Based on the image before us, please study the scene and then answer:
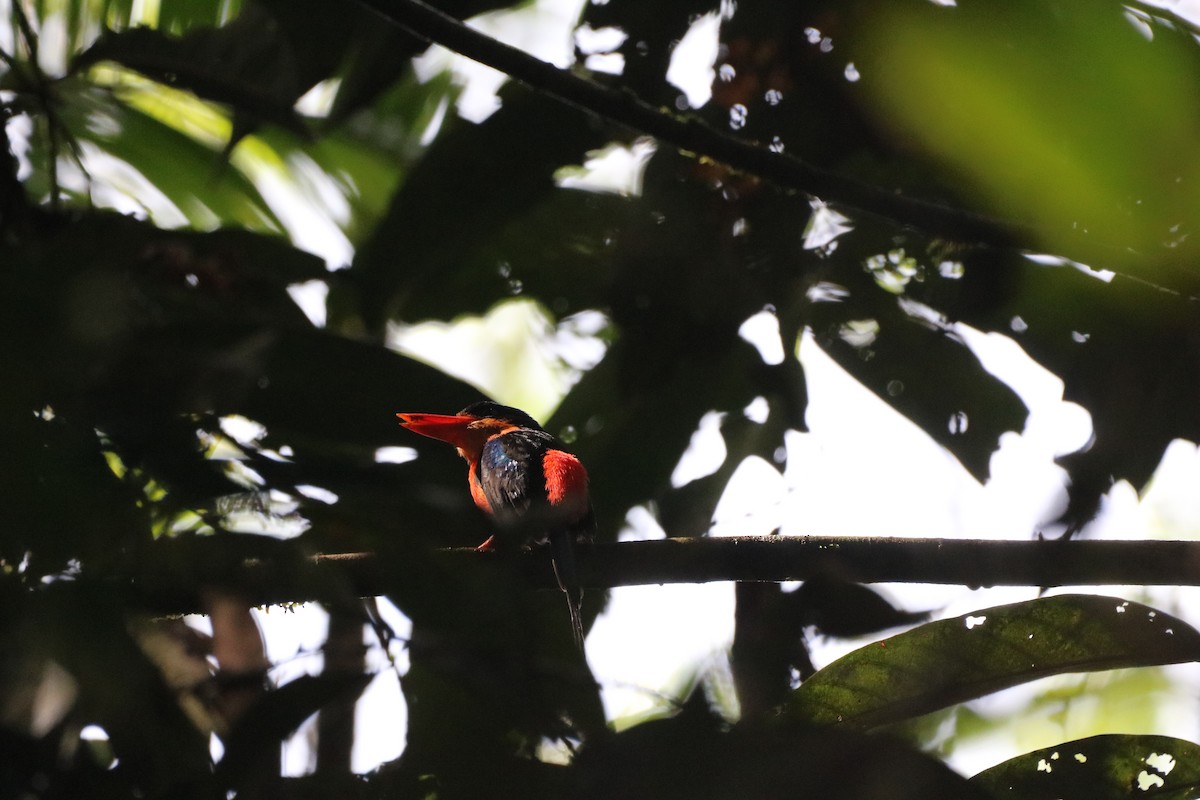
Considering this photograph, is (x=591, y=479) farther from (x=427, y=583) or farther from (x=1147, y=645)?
(x=427, y=583)

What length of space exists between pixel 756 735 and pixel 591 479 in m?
1.74

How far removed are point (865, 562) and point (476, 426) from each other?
6.33ft

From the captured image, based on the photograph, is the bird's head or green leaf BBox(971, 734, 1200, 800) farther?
the bird's head

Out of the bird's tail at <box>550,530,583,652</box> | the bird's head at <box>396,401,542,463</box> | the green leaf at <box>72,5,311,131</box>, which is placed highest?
the green leaf at <box>72,5,311,131</box>

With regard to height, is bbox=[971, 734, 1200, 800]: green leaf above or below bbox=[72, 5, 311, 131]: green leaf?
below

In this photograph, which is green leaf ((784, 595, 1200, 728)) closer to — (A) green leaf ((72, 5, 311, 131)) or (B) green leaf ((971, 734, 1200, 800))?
(B) green leaf ((971, 734, 1200, 800))

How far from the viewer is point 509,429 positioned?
3979mm

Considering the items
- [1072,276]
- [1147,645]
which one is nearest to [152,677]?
[1147,645]

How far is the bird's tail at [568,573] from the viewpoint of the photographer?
2463 millimetres

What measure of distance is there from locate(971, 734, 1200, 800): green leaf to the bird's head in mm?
1875

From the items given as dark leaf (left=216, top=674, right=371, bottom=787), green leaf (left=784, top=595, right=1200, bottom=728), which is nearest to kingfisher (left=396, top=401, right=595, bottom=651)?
green leaf (left=784, top=595, right=1200, bottom=728)

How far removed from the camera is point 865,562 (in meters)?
2.14

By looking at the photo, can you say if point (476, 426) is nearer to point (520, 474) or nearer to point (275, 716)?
point (520, 474)

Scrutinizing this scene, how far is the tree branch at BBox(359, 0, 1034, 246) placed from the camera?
259 cm
